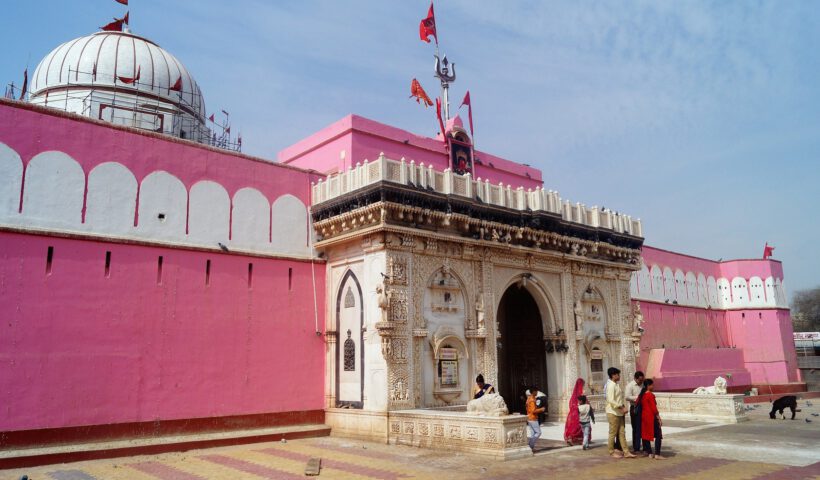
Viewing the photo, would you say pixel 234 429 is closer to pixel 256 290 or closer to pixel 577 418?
pixel 256 290

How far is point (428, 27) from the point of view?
62.3ft

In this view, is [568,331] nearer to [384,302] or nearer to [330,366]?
[384,302]

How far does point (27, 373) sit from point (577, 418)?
10015 millimetres

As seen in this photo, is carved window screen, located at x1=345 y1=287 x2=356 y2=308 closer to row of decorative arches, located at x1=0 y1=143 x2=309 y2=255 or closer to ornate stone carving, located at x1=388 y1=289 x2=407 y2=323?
ornate stone carving, located at x1=388 y1=289 x2=407 y2=323

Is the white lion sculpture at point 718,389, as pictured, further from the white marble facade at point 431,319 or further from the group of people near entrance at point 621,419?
the group of people near entrance at point 621,419

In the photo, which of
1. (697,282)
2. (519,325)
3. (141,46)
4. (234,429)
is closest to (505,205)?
(519,325)

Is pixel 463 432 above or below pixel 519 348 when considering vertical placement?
below

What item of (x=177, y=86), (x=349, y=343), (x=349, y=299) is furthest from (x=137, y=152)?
(x=177, y=86)

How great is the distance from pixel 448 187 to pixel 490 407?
568cm

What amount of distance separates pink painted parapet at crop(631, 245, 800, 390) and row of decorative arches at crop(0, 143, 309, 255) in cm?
1551

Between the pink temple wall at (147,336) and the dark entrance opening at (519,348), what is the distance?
6.14 metres

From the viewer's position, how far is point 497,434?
1036 cm

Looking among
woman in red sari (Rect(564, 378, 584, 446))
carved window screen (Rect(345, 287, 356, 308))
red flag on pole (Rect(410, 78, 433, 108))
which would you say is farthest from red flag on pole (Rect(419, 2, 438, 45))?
woman in red sari (Rect(564, 378, 584, 446))

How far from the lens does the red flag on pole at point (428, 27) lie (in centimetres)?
1895
